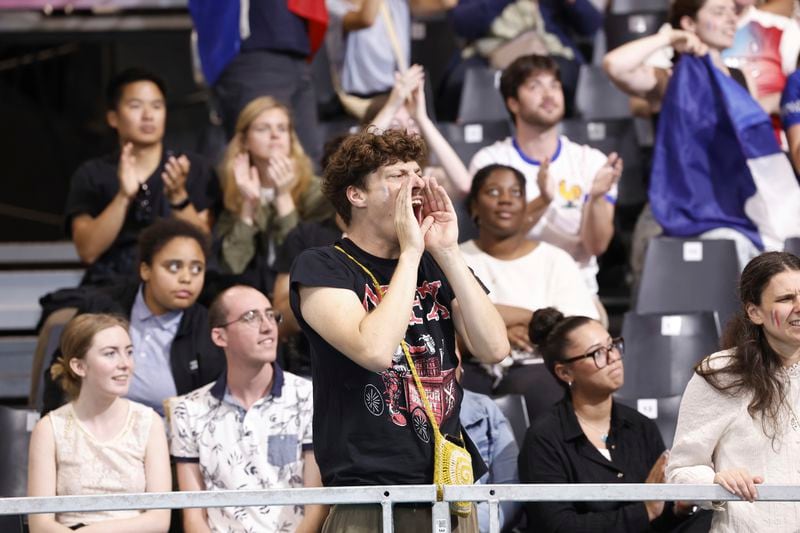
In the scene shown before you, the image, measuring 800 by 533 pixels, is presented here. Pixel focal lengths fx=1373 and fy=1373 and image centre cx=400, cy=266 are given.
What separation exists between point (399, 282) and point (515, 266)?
2.47 meters

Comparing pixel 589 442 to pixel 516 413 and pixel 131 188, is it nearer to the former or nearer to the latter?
pixel 516 413

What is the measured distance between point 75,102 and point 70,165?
436mm

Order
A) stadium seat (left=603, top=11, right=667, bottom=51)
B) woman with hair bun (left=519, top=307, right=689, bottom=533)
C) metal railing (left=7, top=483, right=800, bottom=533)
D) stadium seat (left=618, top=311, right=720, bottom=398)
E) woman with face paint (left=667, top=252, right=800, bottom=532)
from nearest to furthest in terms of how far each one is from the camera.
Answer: metal railing (left=7, top=483, right=800, bottom=533)
woman with face paint (left=667, top=252, right=800, bottom=532)
woman with hair bun (left=519, top=307, right=689, bottom=533)
stadium seat (left=618, top=311, right=720, bottom=398)
stadium seat (left=603, top=11, right=667, bottom=51)

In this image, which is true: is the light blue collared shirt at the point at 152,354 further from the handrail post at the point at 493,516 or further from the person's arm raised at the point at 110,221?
the handrail post at the point at 493,516

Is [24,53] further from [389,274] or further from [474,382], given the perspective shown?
[389,274]

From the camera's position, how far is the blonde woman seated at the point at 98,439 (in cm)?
428

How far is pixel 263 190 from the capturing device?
19.6 ft

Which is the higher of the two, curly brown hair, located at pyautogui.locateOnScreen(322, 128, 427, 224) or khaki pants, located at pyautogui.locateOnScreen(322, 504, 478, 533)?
curly brown hair, located at pyautogui.locateOnScreen(322, 128, 427, 224)

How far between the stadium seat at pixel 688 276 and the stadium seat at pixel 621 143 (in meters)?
1.04

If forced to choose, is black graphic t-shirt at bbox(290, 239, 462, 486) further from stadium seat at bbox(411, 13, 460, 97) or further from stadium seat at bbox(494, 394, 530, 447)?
stadium seat at bbox(411, 13, 460, 97)

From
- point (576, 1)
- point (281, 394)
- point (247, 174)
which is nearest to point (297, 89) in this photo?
point (247, 174)

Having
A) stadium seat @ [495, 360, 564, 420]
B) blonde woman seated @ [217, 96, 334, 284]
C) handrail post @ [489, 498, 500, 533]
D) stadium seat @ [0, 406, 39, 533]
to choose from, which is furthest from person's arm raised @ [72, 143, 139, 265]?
handrail post @ [489, 498, 500, 533]

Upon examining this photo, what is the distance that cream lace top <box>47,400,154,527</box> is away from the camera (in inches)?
171

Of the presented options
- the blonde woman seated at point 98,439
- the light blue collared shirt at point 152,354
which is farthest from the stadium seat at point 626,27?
the blonde woman seated at point 98,439
